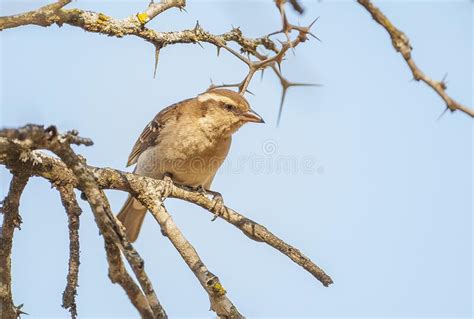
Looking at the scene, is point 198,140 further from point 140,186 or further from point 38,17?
point 38,17

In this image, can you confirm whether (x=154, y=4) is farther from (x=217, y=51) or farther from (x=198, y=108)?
(x=198, y=108)

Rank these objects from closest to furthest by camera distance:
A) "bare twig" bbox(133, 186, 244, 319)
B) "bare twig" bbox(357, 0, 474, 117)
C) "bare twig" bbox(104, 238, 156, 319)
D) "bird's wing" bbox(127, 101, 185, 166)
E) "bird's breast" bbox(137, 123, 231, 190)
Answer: "bare twig" bbox(357, 0, 474, 117)
"bare twig" bbox(104, 238, 156, 319)
"bare twig" bbox(133, 186, 244, 319)
"bird's breast" bbox(137, 123, 231, 190)
"bird's wing" bbox(127, 101, 185, 166)

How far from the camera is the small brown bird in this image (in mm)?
6523

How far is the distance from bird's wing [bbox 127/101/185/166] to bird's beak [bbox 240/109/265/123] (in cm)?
95

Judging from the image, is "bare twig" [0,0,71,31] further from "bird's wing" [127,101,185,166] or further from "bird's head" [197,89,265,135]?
"bird's wing" [127,101,185,166]

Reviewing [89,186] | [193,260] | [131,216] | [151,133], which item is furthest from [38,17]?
[131,216]

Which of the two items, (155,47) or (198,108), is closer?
(155,47)

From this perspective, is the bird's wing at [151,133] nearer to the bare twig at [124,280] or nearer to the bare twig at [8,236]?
the bare twig at [8,236]

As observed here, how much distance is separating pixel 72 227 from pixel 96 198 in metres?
0.85

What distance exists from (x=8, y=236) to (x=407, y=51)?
2469 millimetres

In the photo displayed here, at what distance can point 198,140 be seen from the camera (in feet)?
21.6

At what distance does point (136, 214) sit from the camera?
7.48 metres

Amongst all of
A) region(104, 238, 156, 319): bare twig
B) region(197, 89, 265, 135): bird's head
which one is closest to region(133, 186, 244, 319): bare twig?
region(104, 238, 156, 319): bare twig

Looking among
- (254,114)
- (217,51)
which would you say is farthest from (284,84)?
(254,114)
